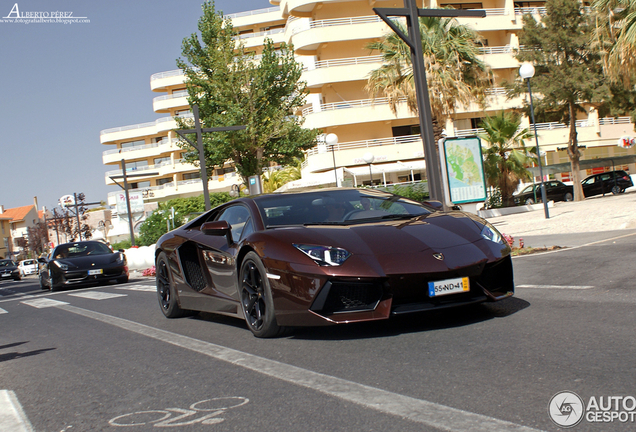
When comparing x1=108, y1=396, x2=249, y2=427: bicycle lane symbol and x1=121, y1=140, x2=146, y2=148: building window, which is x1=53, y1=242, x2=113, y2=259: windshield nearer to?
x1=108, y1=396, x2=249, y2=427: bicycle lane symbol

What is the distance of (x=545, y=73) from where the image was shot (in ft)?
106

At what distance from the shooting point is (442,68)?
27.0 m

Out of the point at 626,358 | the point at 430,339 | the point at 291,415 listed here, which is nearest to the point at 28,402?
the point at 291,415

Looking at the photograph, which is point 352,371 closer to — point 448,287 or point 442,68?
point 448,287

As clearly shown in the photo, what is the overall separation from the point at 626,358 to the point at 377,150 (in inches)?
1612

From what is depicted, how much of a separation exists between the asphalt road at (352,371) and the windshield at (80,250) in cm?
1119

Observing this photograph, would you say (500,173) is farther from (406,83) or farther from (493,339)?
(493,339)

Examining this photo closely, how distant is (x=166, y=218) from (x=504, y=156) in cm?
2112

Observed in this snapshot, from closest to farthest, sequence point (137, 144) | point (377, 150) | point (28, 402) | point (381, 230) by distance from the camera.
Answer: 1. point (28, 402)
2. point (381, 230)
3. point (377, 150)
4. point (137, 144)

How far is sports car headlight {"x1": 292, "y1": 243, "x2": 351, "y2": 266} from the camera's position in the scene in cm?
455

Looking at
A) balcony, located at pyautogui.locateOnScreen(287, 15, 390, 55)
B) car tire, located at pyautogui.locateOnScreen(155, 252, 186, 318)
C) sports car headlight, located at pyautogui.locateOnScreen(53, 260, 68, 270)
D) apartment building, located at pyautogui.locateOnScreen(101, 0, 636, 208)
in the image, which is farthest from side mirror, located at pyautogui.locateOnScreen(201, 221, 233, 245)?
balcony, located at pyautogui.locateOnScreen(287, 15, 390, 55)

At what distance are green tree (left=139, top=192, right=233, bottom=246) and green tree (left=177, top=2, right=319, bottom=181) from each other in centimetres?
458

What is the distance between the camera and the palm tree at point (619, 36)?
17.1 meters

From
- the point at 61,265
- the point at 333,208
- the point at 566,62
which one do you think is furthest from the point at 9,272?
the point at 333,208
